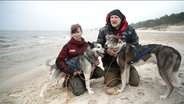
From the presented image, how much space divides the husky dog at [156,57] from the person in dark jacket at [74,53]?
0.89 meters

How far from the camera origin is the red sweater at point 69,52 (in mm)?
4660

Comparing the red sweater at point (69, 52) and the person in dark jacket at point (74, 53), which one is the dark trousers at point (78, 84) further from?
the red sweater at point (69, 52)

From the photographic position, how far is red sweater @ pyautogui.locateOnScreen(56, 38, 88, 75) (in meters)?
4.66

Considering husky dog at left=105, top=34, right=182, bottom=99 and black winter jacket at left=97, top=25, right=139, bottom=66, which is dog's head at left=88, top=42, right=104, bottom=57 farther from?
black winter jacket at left=97, top=25, right=139, bottom=66

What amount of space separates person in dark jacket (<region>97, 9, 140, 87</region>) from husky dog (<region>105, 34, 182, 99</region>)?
273 mm

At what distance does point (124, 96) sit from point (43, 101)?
92.9 inches

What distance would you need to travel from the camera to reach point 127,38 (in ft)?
16.3

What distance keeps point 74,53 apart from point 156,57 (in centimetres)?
243

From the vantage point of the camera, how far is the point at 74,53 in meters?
4.88

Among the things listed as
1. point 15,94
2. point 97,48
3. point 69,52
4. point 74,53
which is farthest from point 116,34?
point 15,94

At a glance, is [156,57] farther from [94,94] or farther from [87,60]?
[94,94]

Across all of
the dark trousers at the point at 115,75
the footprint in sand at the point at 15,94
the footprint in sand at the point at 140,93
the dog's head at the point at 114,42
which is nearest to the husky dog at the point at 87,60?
the dog's head at the point at 114,42

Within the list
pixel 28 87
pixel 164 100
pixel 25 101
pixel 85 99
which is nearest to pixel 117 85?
pixel 85 99

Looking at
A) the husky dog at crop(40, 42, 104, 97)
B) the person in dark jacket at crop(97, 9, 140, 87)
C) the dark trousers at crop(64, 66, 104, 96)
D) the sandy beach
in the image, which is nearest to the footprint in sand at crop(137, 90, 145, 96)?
the sandy beach
